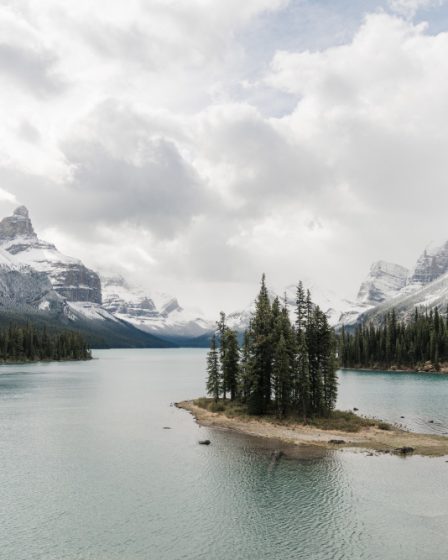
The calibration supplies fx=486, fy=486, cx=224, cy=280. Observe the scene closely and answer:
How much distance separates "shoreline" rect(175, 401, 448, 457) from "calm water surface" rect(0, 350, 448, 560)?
388cm

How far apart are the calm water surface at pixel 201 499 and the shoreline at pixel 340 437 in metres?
3.88

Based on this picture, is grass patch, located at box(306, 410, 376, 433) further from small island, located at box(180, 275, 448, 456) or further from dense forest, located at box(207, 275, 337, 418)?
dense forest, located at box(207, 275, 337, 418)

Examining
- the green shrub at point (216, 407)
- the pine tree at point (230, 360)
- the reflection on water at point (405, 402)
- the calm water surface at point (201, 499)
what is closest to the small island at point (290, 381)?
the green shrub at point (216, 407)

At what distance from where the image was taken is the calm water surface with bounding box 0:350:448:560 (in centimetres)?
3231

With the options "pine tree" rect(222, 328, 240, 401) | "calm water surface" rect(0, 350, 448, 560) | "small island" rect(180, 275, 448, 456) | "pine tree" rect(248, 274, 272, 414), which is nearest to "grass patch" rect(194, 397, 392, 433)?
"small island" rect(180, 275, 448, 456)

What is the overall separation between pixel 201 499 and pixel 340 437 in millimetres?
29367

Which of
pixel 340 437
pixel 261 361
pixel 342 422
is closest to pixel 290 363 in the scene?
pixel 261 361

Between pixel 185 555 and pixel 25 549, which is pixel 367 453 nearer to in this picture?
pixel 185 555

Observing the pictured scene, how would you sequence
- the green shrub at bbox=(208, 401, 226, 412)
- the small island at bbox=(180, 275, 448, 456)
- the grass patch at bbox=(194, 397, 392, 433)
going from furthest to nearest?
1. the green shrub at bbox=(208, 401, 226, 412)
2. the small island at bbox=(180, 275, 448, 456)
3. the grass patch at bbox=(194, 397, 392, 433)

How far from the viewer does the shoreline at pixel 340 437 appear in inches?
2312

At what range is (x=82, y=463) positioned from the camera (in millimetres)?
53031

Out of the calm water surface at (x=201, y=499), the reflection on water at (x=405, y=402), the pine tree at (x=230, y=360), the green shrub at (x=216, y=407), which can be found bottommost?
the reflection on water at (x=405, y=402)

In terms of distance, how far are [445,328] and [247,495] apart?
18081cm

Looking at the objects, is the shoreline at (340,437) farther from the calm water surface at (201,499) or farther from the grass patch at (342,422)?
the calm water surface at (201,499)
